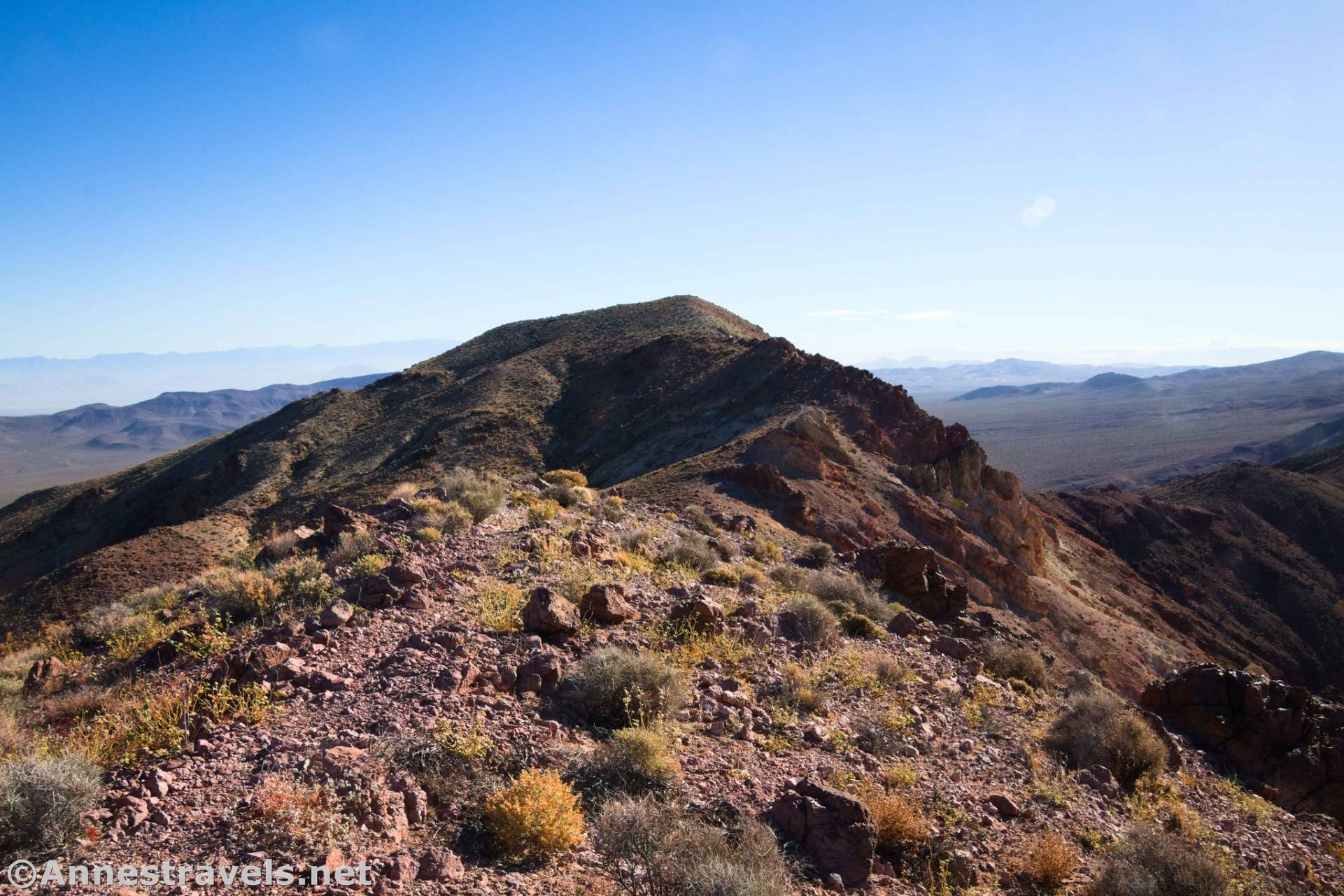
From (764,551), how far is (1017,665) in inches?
193

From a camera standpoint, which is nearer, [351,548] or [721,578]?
[351,548]

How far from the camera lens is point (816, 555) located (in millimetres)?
14133

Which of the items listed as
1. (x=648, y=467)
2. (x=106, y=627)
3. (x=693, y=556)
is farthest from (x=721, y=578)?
(x=648, y=467)

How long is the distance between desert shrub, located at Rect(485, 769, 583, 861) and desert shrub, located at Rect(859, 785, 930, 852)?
7.10 feet

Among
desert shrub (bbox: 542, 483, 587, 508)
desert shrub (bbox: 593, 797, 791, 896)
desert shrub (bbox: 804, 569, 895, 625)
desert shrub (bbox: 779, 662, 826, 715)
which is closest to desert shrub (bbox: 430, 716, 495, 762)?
desert shrub (bbox: 593, 797, 791, 896)

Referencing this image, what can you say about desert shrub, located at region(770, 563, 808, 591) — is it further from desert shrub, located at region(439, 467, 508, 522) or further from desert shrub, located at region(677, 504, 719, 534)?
desert shrub, located at region(439, 467, 508, 522)

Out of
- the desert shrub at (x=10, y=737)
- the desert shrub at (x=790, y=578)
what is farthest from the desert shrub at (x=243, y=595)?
the desert shrub at (x=790, y=578)

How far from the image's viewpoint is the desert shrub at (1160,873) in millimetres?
5004

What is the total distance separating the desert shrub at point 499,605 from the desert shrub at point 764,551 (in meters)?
5.98

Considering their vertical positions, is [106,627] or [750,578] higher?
[106,627]

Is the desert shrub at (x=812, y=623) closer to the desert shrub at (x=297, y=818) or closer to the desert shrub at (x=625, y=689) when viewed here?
the desert shrub at (x=625, y=689)

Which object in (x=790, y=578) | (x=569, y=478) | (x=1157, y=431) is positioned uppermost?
(x=569, y=478)

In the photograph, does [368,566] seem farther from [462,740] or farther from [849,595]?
[849,595]

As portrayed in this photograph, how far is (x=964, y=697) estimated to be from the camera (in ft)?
26.8
